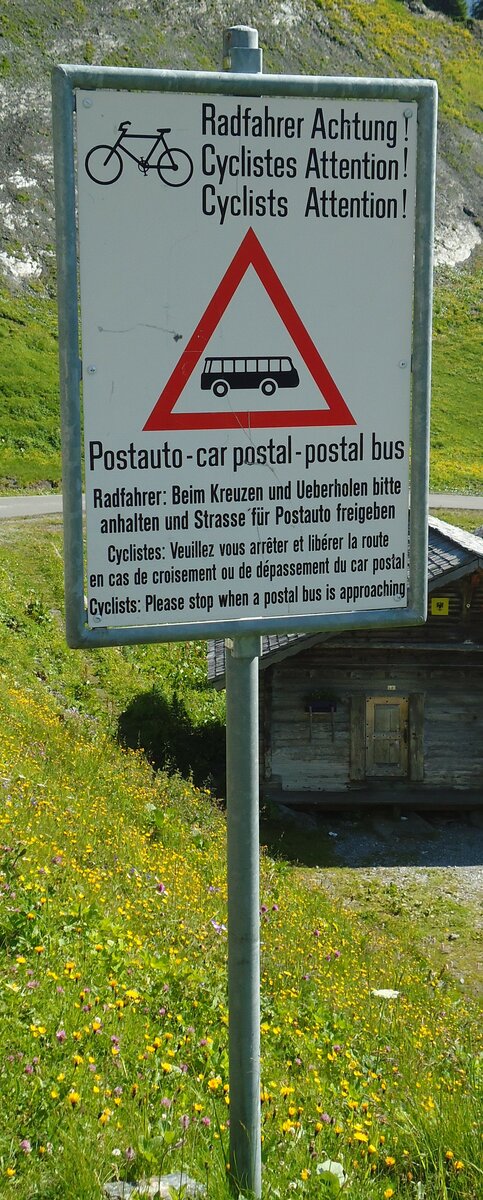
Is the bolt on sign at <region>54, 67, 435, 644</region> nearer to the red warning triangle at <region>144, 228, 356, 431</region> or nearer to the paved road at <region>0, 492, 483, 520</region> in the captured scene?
the red warning triangle at <region>144, 228, 356, 431</region>

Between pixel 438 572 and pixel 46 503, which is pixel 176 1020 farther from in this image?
pixel 46 503

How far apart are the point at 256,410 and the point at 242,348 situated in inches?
6.8

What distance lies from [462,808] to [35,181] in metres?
46.1

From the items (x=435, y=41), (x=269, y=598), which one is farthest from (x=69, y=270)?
(x=435, y=41)

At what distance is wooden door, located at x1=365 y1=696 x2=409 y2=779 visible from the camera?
728 inches

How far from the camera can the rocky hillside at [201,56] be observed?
178ft

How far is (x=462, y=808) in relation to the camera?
18.9 metres

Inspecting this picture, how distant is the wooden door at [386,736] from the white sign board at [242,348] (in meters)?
15.5

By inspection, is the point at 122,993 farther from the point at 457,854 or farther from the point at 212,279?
the point at 457,854

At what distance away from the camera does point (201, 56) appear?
221 feet

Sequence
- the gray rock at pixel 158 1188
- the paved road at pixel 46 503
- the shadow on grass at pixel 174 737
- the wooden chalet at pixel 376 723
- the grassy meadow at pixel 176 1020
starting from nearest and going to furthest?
the gray rock at pixel 158 1188, the grassy meadow at pixel 176 1020, the shadow on grass at pixel 174 737, the wooden chalet at pixel 376 723, the paved road at pixel 46 503

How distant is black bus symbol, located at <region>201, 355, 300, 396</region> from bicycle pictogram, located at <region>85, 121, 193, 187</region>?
1.57 ft

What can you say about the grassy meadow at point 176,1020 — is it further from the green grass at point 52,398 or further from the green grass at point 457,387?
the green grass at point 457,387

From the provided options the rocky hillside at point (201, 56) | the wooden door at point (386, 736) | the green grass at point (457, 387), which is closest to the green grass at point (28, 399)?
the rocky hillside at point (201, 56)
